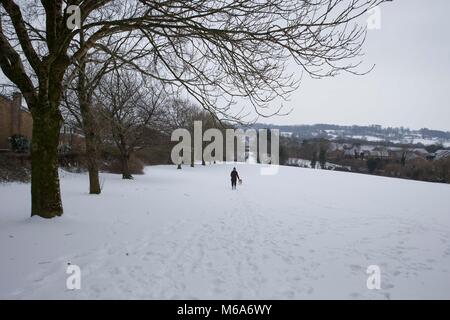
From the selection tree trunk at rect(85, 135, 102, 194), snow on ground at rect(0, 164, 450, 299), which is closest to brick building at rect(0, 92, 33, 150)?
tree trunk at rect(85, 135, 102, 194)

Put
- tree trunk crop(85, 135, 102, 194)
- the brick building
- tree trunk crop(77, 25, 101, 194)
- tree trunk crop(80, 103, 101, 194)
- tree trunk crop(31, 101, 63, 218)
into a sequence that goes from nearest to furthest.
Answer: tree trunk crop(31, 101, 63, 218)
tree trunk crop(77, 25, 101, 194)
tree trunk crop(80, 103, 101, 194)
tree trunk crop(85, 135, 102, 194)
the brick building

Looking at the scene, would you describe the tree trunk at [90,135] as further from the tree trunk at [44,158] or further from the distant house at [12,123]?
the distant house at [12,123]

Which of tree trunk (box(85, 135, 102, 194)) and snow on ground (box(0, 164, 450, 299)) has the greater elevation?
tree trunk (box(85, 135, 102, 194))

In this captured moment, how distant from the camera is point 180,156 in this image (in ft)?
165

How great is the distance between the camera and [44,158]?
852 centimetres

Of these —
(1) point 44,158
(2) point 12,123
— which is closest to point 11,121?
(2) point 12,123

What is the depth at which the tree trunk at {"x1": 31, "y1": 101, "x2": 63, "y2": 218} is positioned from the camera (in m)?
8.49

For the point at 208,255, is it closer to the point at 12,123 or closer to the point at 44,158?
the point at 44,158

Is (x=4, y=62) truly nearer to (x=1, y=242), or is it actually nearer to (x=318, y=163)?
(x=1, y=242)

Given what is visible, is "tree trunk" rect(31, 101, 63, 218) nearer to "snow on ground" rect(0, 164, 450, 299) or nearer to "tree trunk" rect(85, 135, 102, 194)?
"snow on ground" rect(0, 164, 450, 299)

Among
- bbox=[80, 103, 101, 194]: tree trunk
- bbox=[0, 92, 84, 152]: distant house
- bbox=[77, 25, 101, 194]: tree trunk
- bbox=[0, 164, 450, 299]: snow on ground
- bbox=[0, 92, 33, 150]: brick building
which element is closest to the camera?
bbox=[0, 164, 450, 299]: snow on ground

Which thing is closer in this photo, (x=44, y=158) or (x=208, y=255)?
(x=208, y=255)

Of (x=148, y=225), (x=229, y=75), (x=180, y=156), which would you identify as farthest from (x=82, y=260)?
(x=180, y=156)

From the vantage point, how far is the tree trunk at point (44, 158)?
8.49m
